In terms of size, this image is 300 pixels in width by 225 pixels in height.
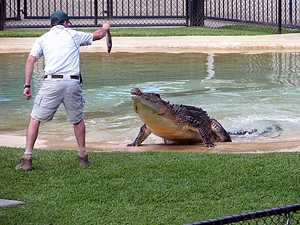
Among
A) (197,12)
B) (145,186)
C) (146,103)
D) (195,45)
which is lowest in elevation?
(145,186)

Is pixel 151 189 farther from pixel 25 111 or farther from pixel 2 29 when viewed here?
pixel 2 29

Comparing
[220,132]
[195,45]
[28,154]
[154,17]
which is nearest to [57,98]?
[28,154]

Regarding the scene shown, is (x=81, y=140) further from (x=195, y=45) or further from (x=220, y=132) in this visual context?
(x=195, y=45)

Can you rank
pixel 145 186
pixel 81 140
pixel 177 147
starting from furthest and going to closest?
pixel 177 147
pixel 81 140
pixel 145 186

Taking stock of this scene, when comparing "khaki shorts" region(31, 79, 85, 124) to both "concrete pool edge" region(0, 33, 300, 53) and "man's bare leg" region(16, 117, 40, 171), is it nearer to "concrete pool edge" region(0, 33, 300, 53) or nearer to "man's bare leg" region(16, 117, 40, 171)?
"man's bare leg" region(16, 117, 40, 171)

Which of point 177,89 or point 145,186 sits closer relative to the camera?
point 145,186

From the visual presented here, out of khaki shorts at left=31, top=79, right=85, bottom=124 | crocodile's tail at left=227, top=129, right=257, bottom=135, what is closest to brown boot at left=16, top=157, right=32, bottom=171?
khaki shorts at left=31, top=79, right=85, bottom=124

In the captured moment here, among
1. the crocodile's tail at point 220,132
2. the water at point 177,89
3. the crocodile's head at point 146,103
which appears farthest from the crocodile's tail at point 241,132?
the crocodile's head at point 146,103

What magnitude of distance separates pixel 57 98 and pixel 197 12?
58.1ft

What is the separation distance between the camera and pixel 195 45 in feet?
55.3

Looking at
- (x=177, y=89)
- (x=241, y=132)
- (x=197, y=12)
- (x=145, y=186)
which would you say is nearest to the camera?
(x=145, y=186)

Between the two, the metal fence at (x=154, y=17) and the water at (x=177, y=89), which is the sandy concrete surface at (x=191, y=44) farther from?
the metal fence at (x=154, y=17)

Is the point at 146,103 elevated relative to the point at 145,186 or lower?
elevated

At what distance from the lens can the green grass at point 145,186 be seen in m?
4.54
